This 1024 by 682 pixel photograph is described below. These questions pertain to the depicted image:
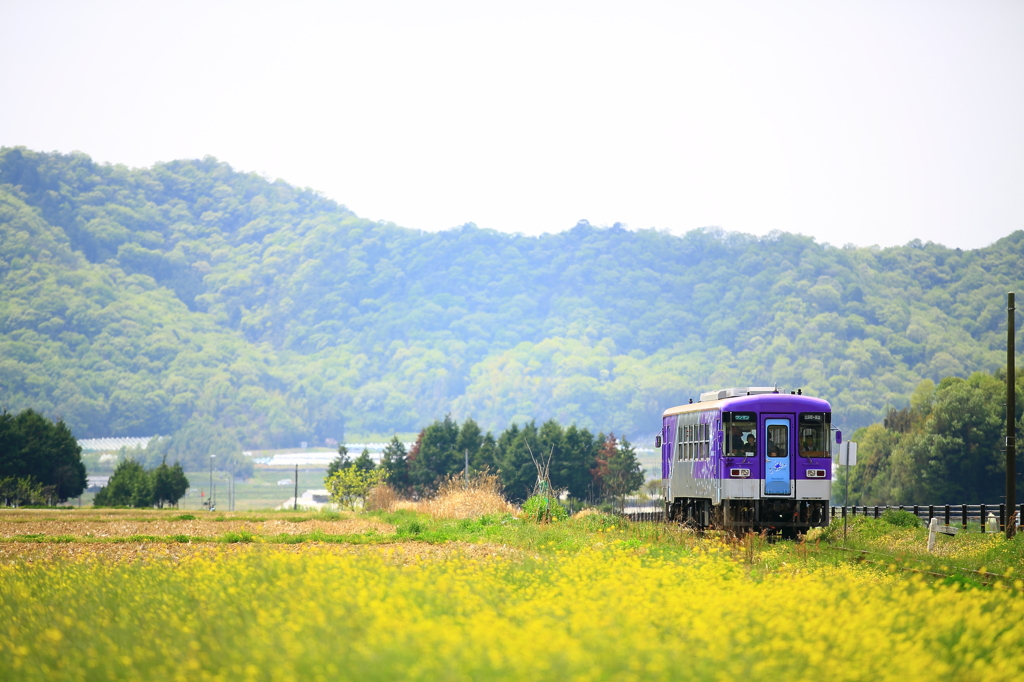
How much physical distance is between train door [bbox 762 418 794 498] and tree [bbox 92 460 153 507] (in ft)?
244

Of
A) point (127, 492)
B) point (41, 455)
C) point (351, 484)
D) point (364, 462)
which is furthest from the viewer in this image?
point (364, 462)

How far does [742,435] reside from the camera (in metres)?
23.9

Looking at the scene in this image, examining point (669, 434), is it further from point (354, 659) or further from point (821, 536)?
point (354, 659)

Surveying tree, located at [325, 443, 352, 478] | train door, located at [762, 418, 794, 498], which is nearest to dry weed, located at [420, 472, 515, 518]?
train door, located at [762, 418, 794, 498]

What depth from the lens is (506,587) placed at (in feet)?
40.5

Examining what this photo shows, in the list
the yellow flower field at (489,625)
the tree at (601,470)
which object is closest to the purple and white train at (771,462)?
the yellow flower field at (489,625)

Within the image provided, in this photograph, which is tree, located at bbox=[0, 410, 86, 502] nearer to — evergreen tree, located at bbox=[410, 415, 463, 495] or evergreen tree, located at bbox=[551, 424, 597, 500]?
evergreen tree, located at bbox=[410, 415, 463, 495]

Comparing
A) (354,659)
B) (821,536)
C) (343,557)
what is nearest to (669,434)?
(821,536)

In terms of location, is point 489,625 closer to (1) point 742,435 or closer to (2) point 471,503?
(1) point 742,435

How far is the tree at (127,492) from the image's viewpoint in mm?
87188

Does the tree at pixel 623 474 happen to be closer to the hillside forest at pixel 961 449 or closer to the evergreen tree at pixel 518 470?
the evergreen tree at pixel 518 470

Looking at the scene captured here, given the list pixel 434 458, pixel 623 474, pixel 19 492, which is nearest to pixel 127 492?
pixel 19 492

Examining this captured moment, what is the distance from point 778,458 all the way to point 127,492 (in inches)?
3072

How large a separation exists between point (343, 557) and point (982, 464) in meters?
84.4
